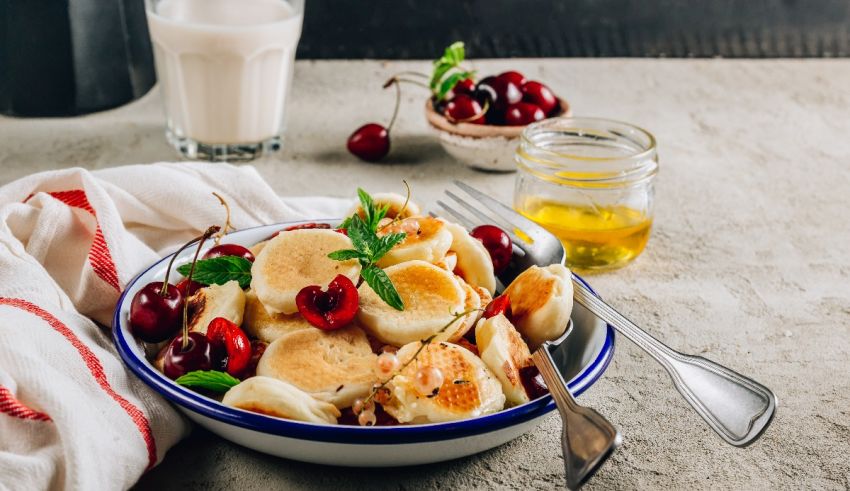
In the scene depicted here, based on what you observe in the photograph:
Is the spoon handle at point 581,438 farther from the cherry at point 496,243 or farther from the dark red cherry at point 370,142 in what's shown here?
the dark red cherry at point 370,142

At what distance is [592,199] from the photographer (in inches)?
64.9

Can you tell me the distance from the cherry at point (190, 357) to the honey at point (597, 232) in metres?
0.75

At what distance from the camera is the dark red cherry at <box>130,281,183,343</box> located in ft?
3.70

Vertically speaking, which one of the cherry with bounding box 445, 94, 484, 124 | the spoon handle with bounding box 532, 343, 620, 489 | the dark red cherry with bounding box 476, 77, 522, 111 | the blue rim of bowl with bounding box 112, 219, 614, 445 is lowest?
the cherry with bounding box 445, 94, 484, 124

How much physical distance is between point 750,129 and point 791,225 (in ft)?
2.03

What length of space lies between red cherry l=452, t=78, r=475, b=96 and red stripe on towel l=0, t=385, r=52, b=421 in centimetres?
134

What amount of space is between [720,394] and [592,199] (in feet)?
2.26

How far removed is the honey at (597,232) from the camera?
1.61 meters

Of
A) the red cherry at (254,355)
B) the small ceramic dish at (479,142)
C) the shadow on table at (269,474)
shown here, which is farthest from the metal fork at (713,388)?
the small ceramic dish at (479,142)

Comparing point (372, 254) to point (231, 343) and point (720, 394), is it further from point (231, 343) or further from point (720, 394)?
point (720, 394)

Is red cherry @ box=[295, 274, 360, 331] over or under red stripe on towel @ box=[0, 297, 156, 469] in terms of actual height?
over

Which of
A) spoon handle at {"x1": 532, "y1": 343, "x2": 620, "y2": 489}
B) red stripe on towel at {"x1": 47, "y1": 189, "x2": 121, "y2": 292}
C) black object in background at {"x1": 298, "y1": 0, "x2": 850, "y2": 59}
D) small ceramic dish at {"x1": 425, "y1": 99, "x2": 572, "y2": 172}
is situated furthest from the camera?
black object in background at {"x1": 298, "y1": 0, "x2": 850, "y2": 59}

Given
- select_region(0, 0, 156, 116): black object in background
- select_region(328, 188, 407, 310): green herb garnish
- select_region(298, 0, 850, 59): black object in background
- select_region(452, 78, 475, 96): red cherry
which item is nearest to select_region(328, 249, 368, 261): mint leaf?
select_region(328, 188, 407, 310): green herb garnish

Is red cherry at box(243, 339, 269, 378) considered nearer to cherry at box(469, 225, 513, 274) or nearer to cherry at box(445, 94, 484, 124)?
cherry at box(469, 225, 513, 274)
